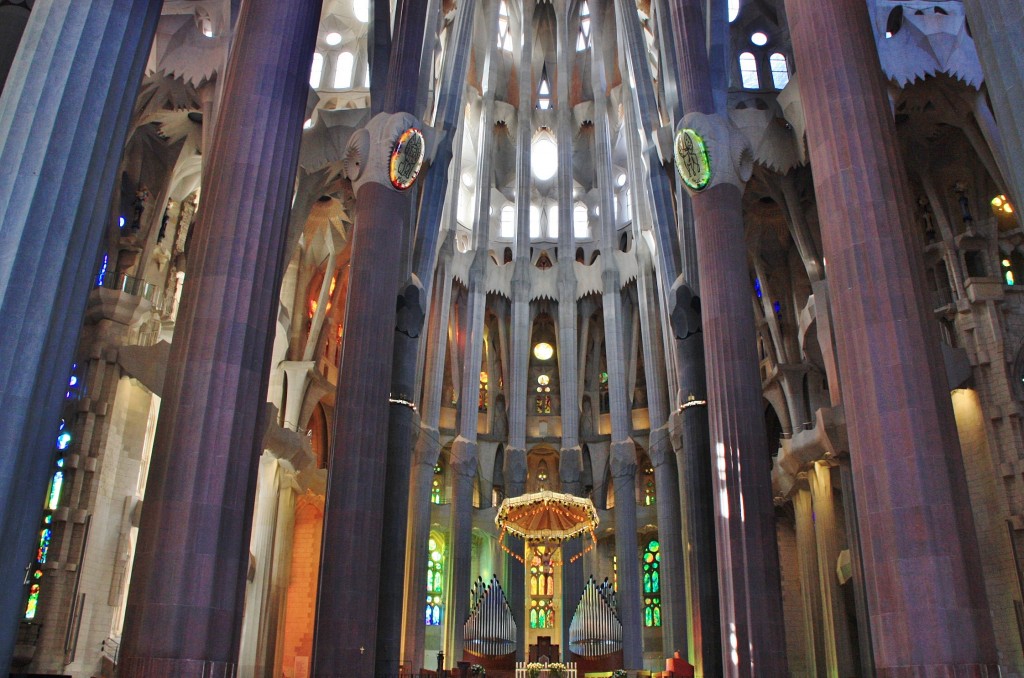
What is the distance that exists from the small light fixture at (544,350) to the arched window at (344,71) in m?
14.1

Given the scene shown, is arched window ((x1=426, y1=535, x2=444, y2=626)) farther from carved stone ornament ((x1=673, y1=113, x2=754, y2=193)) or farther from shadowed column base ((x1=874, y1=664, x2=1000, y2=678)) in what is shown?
shadowed column base ((x1=874, y1=664, x2=1000, y2=678))

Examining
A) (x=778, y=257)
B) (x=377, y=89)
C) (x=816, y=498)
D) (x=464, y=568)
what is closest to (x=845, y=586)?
(x=816, y=498)

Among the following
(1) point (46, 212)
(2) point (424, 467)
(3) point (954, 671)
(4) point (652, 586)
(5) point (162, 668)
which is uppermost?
(2) point (424, 467)

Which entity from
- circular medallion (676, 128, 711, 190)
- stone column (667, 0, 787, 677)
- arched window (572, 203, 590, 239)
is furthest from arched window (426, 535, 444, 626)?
circular medallion (676, 128, 711, 190)

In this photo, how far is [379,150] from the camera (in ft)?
57.0

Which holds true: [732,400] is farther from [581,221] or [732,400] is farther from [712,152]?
[581,221]

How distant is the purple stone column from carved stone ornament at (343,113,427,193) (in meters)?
5.11

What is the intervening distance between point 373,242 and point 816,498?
42.0 ft

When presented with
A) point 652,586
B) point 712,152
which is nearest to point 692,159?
point 712,152

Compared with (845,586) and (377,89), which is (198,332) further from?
(845,586)

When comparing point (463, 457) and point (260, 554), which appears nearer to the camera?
point (260, 554)

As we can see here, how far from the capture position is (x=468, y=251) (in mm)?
31031

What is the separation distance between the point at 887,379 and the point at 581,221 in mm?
26875

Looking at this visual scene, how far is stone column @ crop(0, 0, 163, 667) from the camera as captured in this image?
6332mm
